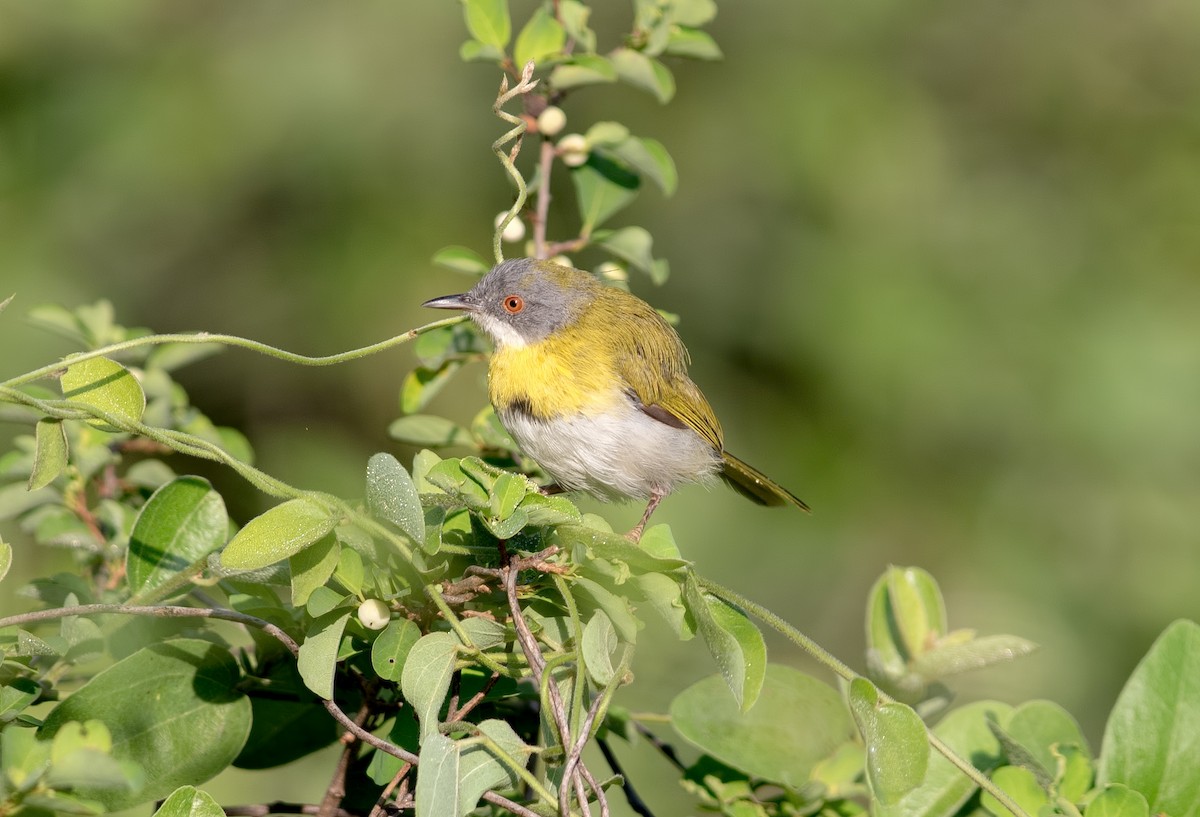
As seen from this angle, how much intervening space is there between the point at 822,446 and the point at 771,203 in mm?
1472

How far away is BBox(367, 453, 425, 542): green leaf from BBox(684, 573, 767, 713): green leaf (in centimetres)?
40

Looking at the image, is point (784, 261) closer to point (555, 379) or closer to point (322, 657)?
point (555, 379)

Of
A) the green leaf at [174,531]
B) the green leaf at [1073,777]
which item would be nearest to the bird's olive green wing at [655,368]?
the green leaf at [174,531]

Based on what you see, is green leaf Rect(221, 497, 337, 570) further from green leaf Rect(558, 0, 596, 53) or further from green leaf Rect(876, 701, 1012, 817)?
green leaf Rect(558, 0, 596, 53)

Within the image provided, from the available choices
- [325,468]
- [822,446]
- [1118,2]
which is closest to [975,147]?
[1118,2]

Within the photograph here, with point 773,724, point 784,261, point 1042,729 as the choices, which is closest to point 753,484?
point 773,724

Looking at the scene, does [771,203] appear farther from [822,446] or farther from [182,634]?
[182,634]

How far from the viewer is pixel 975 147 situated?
778 centimetres

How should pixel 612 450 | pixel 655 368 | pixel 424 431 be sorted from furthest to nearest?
pixel 655 368, pixel 612 450, pixel 424 431

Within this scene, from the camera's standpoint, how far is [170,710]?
6.51 feet

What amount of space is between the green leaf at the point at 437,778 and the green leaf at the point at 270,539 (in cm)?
30

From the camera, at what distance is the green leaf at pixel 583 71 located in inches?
116

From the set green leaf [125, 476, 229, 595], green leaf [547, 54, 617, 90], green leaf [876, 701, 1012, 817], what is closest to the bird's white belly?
green leaf [547, 54, 617, 90]

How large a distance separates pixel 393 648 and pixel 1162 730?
4.46 feet
